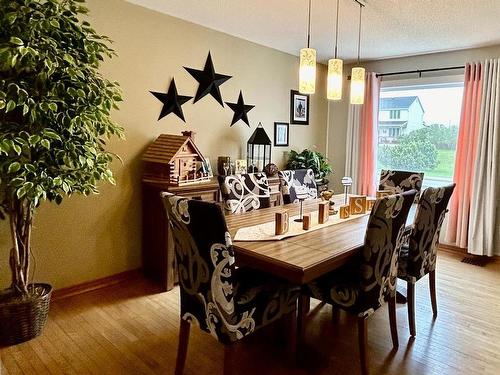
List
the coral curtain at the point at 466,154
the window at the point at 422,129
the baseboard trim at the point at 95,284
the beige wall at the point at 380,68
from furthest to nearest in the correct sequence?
1. the window at the point at 422,129
2. the beige wall at the point at 380,68
3. the coral curtain at the point at 466,154
4. the baseboard trim at the point at 95,284

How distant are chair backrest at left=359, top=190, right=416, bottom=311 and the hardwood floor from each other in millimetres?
493

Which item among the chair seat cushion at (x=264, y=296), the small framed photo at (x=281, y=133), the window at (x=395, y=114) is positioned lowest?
the chair seat cushion at (x=264, y=296)

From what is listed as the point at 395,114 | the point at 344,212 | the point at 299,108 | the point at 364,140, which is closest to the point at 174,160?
the point at 344,212

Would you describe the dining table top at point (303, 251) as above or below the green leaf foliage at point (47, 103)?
below

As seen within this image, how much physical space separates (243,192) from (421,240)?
129 centimetres

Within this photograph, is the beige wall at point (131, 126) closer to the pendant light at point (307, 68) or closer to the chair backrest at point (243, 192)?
the chair backrest at point (243, 192)

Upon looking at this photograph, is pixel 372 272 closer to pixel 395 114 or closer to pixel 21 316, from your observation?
pixel 21 316

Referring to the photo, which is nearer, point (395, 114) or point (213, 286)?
point (213, 286)

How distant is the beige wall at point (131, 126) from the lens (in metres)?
2.80

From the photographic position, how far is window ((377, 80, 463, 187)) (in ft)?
14.4

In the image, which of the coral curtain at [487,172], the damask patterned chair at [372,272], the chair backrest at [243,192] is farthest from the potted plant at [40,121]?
the coral curtain at [487,172]

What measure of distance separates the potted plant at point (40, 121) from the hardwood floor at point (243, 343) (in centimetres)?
30

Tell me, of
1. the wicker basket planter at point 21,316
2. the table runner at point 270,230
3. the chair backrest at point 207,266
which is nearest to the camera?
the chair backrest at point 207,266

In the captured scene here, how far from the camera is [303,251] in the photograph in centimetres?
178
